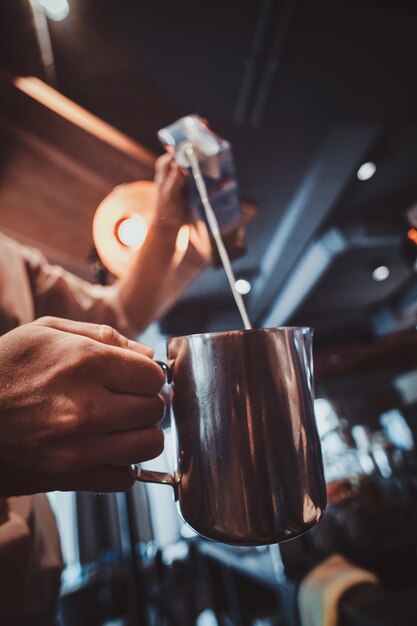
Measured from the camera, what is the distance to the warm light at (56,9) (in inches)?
57.6

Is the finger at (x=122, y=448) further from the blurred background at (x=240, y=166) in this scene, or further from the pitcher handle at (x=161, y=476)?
the blurred background at (x=240, y=166)

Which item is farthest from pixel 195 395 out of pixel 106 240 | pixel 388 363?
pixel 388 363

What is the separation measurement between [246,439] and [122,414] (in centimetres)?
12

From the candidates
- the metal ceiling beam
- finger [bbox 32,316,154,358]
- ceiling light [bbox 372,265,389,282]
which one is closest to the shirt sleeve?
finger [bbox 32,316,154,358]

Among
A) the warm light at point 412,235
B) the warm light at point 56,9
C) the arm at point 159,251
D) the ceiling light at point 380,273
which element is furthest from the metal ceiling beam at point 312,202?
the arm at point 159,251

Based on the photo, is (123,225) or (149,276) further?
(149,276)

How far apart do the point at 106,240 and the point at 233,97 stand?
6.99ft

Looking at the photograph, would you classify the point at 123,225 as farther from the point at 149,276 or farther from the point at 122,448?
the point at 122,448

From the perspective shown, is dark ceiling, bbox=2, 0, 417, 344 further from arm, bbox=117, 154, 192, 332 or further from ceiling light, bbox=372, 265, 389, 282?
ceiling light, bbox=372, 265, 389, 282

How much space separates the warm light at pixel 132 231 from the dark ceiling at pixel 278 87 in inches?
30.9

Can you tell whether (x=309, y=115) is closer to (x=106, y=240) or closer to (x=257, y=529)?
(x=106, y=240)

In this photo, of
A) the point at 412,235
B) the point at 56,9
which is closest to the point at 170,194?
the point at 412,235

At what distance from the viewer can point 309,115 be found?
105 inches

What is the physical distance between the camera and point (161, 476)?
403 mm
